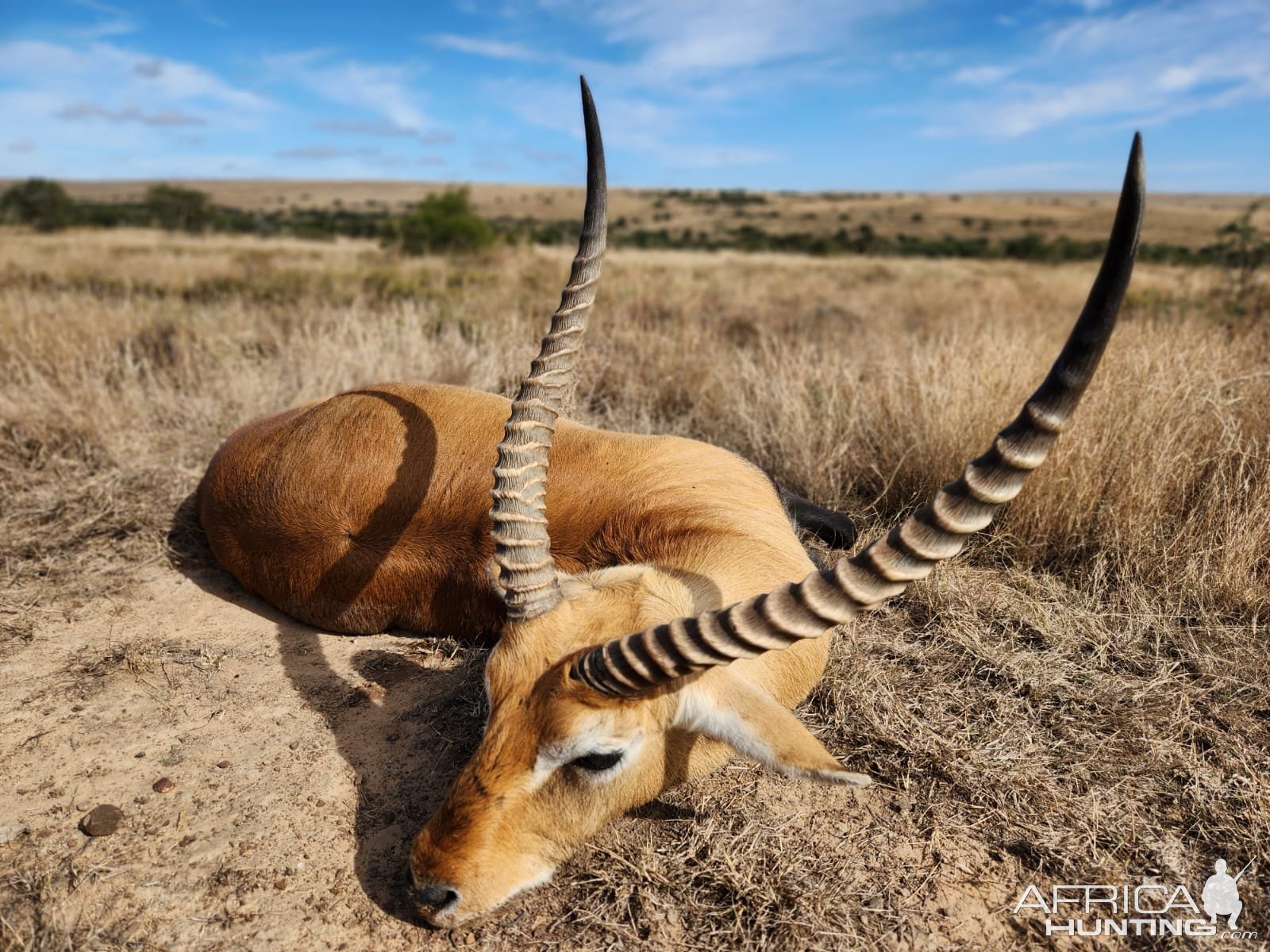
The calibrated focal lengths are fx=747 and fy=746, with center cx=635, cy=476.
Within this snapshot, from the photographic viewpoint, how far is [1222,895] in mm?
2330

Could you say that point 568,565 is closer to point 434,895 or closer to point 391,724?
point 391,724

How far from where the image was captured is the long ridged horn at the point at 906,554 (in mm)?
1589

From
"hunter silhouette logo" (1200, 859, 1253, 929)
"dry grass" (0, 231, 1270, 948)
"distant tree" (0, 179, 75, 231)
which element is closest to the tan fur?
"dry grass" (0, 231, 1270, 948)

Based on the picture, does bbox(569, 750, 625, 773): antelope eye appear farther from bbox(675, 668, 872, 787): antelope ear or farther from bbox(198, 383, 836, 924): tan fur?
bbox(675, 668, 872, 787): antelope ear

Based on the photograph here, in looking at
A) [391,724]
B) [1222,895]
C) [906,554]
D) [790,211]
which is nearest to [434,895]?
[391,724]

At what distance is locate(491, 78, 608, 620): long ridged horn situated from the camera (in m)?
2.35

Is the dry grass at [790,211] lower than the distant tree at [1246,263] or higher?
higher

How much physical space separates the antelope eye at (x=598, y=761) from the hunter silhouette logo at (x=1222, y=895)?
188 cm

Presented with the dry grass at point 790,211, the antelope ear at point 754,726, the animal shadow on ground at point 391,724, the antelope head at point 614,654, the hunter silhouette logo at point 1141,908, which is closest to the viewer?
the antelope head at point 614,654

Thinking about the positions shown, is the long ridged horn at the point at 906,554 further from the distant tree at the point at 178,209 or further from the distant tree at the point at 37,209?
the distant tree at the point at 37,209

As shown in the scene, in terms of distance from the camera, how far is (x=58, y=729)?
10.2 ft

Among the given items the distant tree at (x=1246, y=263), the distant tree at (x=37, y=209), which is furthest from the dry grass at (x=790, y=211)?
the distant tree at (x=1246, y=263)

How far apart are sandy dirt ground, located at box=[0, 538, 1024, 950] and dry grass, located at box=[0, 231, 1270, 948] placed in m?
0.02

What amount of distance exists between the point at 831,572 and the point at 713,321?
28.1 ft
